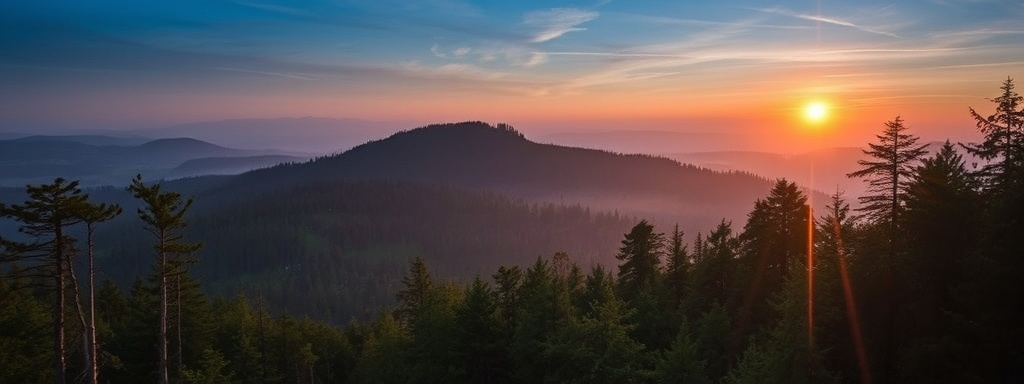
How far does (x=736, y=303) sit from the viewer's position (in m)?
37.6

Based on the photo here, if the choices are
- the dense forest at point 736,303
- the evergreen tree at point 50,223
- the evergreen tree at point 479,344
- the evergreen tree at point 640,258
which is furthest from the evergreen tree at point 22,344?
the evergreen tree at point 640,258

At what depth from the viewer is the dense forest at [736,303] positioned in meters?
19.8

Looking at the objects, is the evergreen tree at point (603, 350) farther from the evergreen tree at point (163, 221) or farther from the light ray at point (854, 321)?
the evergreen tree at point (163, 221)

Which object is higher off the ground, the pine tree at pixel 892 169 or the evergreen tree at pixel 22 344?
the pine tree at pixel 892 169

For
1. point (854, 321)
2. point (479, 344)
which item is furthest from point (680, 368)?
point (479, 344)

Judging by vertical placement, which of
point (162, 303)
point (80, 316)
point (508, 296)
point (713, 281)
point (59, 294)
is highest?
point (59, 294)

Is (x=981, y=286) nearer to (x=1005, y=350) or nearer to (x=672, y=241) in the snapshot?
(x=1005, y=350)

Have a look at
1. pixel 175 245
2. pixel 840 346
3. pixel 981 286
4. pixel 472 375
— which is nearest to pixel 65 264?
pixel 175 245

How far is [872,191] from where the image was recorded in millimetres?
25688

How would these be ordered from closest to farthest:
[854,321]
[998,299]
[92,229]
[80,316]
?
[998,299], [92,229], [80,316], [854,321]

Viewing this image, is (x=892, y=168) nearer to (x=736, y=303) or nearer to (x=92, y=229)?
(x=736, y=303)

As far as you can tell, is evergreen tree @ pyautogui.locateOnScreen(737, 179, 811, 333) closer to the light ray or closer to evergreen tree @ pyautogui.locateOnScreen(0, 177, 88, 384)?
the light ray

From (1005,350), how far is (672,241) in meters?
27.4

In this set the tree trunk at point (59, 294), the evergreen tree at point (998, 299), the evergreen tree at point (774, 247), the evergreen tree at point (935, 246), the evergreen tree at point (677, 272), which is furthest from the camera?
the evergreen tree at point (677, 272)
